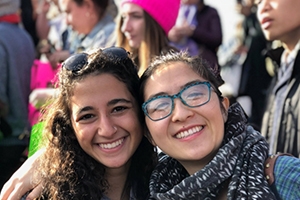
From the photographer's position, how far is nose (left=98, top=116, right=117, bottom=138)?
245 cm

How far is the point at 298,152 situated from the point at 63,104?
1.59m

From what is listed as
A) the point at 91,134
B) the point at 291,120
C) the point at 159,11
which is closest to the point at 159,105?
the point at 91,134

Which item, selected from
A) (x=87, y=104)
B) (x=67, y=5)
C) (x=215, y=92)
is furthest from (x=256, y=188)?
(x=67, y=5)

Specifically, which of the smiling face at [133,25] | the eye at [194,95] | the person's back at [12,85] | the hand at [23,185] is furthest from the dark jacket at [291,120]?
the person's back at [12,85]

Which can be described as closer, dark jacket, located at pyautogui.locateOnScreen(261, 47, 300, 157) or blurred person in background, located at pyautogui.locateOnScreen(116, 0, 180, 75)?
dark jacket, located at pyautogui.locateOnScreen(261, 47, 300, 157)

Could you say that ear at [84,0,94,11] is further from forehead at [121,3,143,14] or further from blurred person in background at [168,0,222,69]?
blurred person in background at [168,0,222,69]

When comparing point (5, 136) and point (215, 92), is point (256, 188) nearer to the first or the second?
point (215, 92)

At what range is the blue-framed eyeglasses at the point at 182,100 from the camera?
2.37m

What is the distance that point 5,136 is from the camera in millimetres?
4102

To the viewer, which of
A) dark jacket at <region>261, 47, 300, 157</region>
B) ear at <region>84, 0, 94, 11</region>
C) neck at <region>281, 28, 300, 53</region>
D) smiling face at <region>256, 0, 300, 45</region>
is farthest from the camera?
ear at <region>84, 0, 94, 11</region>

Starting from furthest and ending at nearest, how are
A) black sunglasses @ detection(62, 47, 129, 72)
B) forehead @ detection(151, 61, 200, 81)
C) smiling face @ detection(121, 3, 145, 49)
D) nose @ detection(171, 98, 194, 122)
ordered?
1. smiling face @ detection(121, 3, 145, 49)
2. black sunglasses @ detection(62, 47, 129, 72)
3. forehead @ detection(151, 61, 200, 81)
4. nose @ detection(171, 98, 194, 122)

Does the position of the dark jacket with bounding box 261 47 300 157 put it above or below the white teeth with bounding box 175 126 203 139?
below

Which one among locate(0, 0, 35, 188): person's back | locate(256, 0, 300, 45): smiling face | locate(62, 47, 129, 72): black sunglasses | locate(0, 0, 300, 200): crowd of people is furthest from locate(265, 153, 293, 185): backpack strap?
locate(0, 0, 35, 188): person's back

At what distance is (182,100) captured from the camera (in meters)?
2.37
